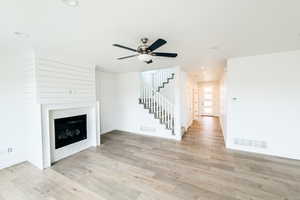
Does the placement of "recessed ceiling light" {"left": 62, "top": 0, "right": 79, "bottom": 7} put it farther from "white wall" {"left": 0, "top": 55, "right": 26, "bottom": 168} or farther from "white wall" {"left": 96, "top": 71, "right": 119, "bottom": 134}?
"white wall" {"left": 96, "top": 71, "right": 119, "bottom": 134}

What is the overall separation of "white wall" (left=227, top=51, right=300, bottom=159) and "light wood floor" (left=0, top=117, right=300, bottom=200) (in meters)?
0.43

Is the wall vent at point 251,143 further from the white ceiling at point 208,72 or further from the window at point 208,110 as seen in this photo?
the window at point 208,110

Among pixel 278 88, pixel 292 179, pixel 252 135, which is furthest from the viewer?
pixel 252 135

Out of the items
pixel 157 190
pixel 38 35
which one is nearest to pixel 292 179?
pixel 157 190

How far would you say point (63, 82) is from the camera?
3420 mm

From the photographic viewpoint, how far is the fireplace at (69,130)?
337 centimetres

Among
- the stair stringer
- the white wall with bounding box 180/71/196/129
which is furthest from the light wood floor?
the white wall with bounding box 180/71/196/129

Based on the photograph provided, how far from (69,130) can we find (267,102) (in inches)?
203

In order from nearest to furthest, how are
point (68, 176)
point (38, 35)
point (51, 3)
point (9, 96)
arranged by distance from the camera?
point (51, 3), point (38, 35), point (68, 176), point (9, 96)

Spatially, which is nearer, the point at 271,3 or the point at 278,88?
the point at 271,3

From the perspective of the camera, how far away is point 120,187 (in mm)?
2377

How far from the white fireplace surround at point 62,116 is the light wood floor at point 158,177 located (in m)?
0.25

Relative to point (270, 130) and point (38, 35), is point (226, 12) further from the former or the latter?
point (270, 130)

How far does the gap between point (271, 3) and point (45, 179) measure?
436 centimetres
